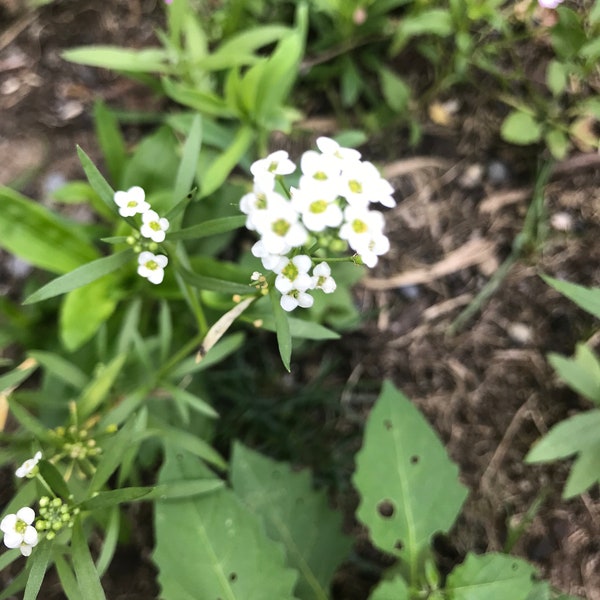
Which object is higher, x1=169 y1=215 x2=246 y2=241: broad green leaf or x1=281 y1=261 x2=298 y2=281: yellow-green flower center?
x1=169 y1=215 x2=246 y2=241: broad green leaf

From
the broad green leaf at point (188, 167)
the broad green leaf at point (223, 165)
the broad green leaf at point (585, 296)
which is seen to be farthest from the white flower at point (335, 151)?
the broad green leaf at point (223, 165)

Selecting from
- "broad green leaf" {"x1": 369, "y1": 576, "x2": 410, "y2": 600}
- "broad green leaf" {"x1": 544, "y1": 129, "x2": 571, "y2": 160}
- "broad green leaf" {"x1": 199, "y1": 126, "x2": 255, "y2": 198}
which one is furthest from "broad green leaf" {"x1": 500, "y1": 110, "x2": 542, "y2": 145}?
"broad green leaf" {"x1": 369, "y1": 576, "x2": 410, "y2": 600}

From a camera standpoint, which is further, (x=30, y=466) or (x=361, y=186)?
(x=30, y=466)

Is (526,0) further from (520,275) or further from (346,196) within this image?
(346,196)

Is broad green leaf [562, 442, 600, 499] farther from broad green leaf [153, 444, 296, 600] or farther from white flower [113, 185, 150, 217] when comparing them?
white flower [113, 185, 150, 217]

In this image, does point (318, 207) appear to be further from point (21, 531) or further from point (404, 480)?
point (404, 480)

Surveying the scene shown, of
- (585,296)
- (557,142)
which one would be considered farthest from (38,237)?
(557,142)
